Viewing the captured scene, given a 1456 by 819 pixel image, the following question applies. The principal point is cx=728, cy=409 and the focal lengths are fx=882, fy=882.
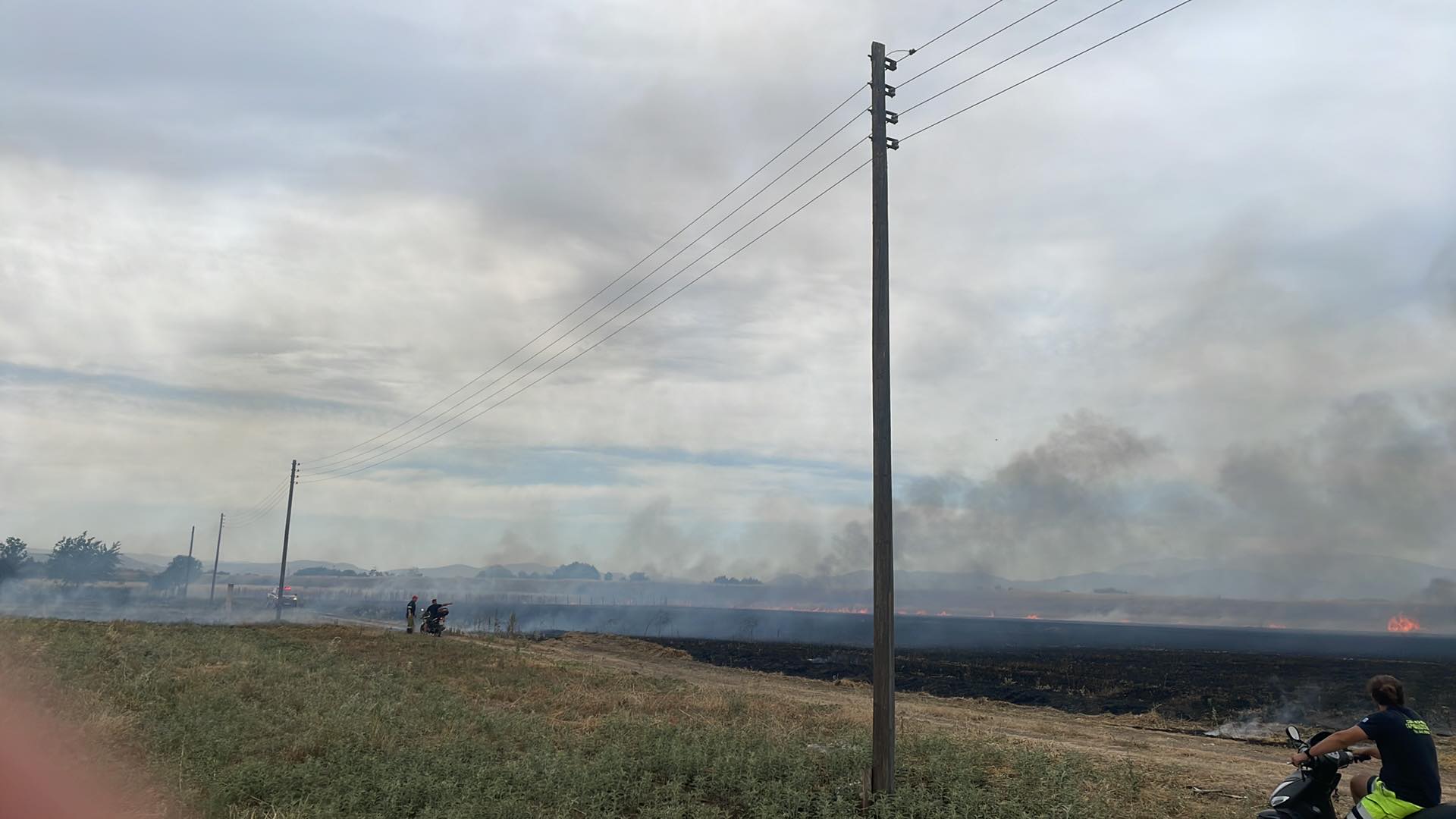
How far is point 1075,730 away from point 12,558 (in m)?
147

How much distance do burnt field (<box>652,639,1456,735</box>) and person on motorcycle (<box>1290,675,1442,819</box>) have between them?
778 inches

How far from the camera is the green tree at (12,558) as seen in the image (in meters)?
114

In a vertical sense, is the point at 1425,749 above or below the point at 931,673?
Answer: above

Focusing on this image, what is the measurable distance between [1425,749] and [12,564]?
150 metres

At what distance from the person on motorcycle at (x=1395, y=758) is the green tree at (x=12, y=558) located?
14049 centimetres

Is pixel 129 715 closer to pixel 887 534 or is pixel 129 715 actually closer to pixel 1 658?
pixel 1 658

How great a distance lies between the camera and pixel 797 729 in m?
17.4

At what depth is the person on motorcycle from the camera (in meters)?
7.34

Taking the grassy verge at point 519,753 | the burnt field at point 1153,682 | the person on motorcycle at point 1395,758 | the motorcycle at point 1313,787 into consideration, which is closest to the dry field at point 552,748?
the grassy verge at point 519,753

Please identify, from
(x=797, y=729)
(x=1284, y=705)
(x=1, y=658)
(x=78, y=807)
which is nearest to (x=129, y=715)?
(x=78, y=807)

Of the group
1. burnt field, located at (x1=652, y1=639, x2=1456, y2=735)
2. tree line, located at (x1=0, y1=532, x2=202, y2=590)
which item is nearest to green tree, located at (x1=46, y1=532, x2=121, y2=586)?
tree line, located at (x1=0, y1=532, x2=202, y2=590)

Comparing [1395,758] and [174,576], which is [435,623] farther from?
[174,576]

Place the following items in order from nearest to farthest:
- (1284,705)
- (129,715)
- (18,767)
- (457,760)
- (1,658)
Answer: (18,767) < (457,760) < (129,715) < (1,658) < (1284,705)

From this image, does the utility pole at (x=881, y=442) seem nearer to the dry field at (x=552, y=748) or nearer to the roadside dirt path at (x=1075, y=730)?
the dry field at (x=552, y=748)
